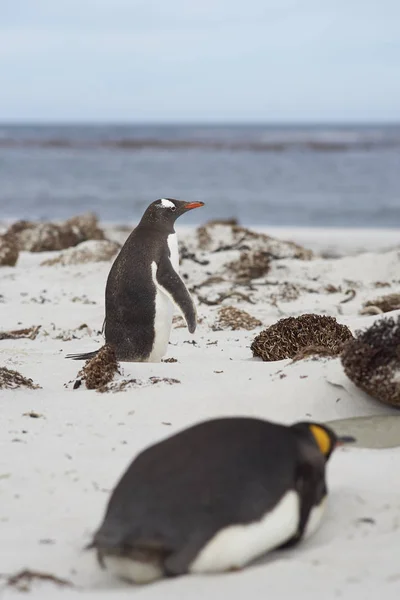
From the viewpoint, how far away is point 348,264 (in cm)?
1105

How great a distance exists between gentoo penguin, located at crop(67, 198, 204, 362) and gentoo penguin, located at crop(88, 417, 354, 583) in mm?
3165

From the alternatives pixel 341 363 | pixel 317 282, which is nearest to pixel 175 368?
pixel 341 363

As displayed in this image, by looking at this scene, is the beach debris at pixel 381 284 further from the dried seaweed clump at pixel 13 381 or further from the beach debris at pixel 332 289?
the dried seaweed clump at pixel 13 381

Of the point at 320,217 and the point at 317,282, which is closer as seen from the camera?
the point at 317,282

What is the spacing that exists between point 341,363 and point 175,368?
1.34 meters

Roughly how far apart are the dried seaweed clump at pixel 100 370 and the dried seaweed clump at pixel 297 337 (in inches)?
45.5

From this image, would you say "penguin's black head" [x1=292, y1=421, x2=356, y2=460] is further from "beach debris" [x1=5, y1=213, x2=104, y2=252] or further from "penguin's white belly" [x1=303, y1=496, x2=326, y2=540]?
"beach debris" [x1=5, y1=213, x2=104, y2=252]

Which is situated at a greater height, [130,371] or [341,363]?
[341,363]

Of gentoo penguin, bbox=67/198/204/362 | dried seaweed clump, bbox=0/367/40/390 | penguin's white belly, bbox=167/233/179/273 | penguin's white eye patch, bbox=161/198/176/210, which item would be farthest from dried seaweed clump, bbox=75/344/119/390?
penguin's white eye patch, bbox=161/198/176/210

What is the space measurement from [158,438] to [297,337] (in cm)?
197

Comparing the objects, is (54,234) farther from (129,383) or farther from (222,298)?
(129,383)

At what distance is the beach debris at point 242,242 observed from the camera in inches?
453

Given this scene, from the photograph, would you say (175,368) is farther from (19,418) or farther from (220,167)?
(220,167)

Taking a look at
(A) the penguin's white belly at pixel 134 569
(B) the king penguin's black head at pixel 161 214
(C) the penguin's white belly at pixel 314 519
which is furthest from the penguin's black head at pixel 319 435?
(B) the king penguin's black head at pixel 161 214
